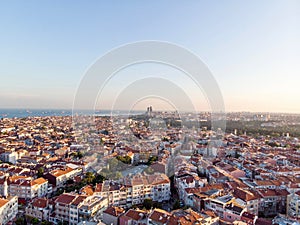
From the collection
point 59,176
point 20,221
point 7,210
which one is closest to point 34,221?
point 20,221

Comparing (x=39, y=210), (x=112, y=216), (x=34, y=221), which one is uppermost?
(x=112, y=216)

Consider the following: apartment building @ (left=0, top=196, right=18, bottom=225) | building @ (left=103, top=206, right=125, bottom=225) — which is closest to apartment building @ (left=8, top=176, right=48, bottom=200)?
apartment building @ (left=0, top=196, right=18, bottom=225)

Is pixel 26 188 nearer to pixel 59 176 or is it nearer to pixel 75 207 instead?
pixel 59 176

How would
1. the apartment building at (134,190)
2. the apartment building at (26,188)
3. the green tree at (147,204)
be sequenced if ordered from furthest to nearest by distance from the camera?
1. the apartment building at (26,188)
2. the apartment building at (134,190)
3. the green tree at (147,204)

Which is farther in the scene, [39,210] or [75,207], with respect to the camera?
[39,210]

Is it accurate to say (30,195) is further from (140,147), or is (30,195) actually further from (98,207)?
(140,147)

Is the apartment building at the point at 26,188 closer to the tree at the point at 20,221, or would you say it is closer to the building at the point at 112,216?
the tree at the point at 20,221

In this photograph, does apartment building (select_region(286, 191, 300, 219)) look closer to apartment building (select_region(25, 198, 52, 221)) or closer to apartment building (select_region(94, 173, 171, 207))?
apartment building (select_region(94, 173, 171, 207))

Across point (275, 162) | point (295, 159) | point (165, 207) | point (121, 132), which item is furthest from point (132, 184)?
point (121, 132)

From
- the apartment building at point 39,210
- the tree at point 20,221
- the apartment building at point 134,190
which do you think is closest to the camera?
the tree at point 20,221

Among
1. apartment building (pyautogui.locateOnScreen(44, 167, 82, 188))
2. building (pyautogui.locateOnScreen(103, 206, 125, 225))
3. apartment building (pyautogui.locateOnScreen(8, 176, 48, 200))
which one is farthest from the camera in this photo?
apartment building (pyautogui.locateOnScreen(44, 167, 82, 188))

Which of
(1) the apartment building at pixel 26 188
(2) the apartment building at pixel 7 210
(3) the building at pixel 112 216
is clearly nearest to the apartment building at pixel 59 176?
(1) the apartment building at pixel 26 188

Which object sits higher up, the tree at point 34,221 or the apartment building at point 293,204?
the apartment building at point 293,204
